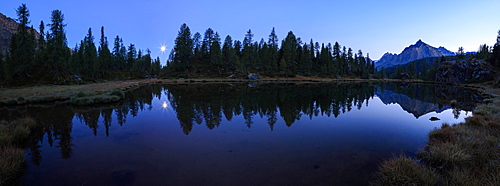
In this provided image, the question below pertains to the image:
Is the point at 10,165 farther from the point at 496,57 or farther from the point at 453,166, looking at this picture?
the point at 496,57

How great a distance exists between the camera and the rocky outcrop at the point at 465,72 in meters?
82.1

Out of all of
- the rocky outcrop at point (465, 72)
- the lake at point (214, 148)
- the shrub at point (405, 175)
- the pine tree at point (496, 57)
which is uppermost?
the pine tree at point (496, 57)

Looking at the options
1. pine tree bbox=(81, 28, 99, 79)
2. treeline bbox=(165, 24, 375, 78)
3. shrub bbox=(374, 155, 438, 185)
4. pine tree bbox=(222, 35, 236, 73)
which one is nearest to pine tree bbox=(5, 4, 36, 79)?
pine tree bbox=(81, 28, 99, 79)

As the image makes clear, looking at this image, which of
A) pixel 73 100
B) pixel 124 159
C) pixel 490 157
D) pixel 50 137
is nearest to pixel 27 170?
pixel 124 159

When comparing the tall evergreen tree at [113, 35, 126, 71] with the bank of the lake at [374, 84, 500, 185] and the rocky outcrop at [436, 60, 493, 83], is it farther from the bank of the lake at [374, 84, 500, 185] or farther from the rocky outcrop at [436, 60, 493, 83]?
the rocky outcrop at [436, 60, 493, 83]

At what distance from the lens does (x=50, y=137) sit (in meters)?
12.2

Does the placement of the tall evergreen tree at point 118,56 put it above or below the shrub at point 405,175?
above

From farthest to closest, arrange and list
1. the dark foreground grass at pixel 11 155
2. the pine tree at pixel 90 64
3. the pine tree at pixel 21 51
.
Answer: the pine tree at pixel 90 64, the pine tree at pixel 21 51, the dark foreground grass at pixel 11 155

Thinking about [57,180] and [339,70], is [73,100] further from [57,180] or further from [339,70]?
[339,70]

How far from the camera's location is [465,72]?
3610 inches

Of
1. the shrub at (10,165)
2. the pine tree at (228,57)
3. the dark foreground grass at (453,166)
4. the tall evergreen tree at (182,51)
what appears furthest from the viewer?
the pine tree at (228,57)

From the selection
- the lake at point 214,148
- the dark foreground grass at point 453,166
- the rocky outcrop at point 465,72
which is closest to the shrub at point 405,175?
the dark foreground grass at point 453,166

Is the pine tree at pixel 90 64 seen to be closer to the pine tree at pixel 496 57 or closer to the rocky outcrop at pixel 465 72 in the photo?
the rocky outcrop at pixel 465 72

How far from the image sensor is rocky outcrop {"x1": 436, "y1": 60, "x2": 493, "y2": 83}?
82.1 m
